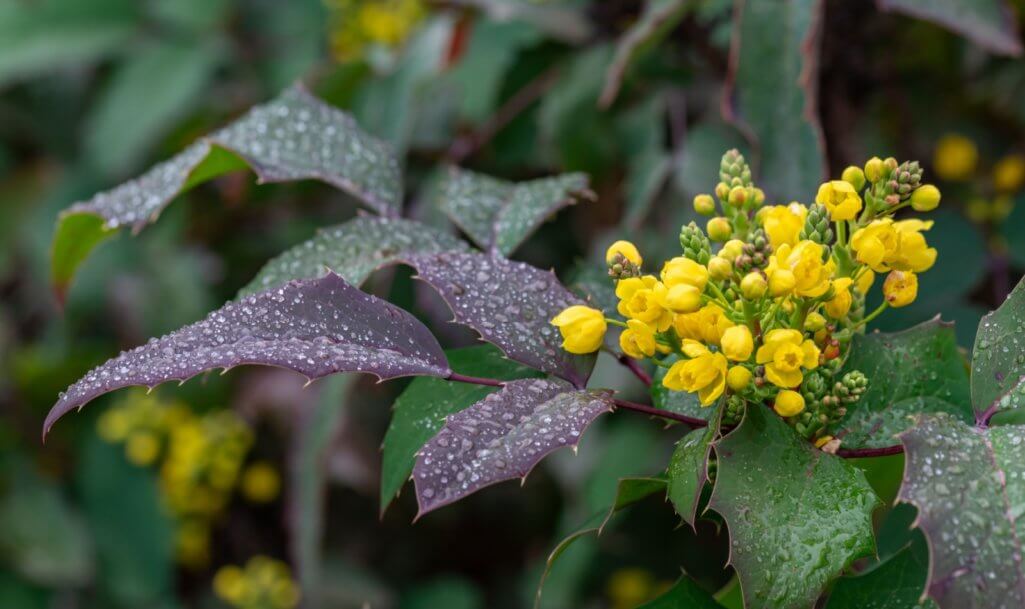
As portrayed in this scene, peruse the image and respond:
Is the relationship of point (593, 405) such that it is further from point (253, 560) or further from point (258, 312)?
point (253, 560)

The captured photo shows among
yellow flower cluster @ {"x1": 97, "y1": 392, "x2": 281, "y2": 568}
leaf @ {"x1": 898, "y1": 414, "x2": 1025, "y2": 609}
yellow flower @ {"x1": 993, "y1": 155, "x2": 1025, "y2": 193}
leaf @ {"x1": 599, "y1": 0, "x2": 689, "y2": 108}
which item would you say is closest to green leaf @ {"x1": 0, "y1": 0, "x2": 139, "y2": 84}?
yellow flower cluster @ {"x1": 97, "y1": 392, "x2": 281, "y2": 568}

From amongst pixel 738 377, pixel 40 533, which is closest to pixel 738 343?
pixel 738 377

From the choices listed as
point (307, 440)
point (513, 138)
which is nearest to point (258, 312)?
point (307, 440)

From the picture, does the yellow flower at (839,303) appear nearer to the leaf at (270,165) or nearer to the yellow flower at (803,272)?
the yellow flower at (803,272)

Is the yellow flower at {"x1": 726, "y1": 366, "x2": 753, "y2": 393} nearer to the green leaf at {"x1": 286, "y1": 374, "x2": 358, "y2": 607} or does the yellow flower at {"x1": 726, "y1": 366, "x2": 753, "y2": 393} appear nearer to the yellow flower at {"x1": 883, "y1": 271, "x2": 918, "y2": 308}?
the yellow flower at {"x1": 883, "y1": 271, "x2": 918, "y2": 308}

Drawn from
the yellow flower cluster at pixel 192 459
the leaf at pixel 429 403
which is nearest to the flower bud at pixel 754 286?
the leaf at pixel 429 403
